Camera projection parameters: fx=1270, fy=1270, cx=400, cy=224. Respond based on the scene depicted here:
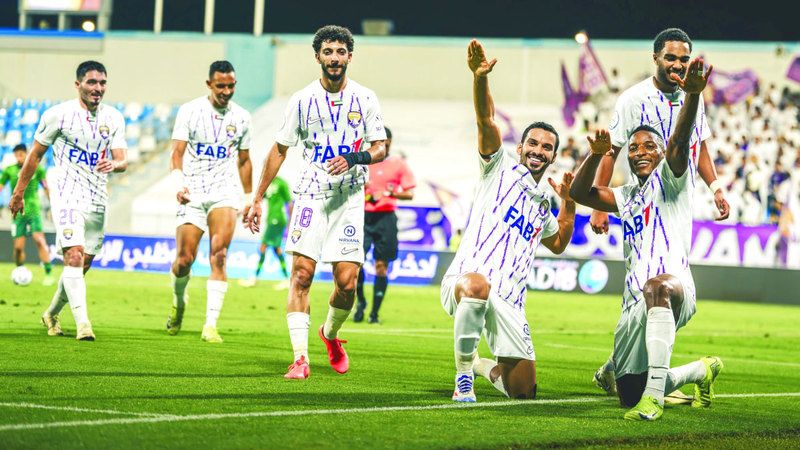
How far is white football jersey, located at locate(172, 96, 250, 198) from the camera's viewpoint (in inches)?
455

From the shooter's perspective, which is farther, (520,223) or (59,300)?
(59,300)

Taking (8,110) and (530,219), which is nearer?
(530,219)

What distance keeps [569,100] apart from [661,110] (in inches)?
1172

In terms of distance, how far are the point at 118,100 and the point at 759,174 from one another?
22.0 meters

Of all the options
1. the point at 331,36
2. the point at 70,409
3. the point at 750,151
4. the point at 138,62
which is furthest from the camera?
the point at 138,62

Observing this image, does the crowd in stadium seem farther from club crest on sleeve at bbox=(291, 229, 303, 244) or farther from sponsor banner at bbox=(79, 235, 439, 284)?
club crest on sleeve at bbox=(291, 229, 303, 244)

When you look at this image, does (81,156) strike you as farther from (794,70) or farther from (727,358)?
(794,70)

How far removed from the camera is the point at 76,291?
34.9 ft

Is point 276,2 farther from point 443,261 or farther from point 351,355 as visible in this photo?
point 351,355

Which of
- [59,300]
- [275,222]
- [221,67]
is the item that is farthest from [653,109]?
[275,222]

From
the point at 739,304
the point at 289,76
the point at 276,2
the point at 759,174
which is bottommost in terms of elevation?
the point at 739,304

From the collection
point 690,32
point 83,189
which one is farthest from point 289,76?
point 83,189

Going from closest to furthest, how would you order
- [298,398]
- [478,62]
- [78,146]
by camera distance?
[478,62], [298,398], [78,146]

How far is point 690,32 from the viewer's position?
132ft
